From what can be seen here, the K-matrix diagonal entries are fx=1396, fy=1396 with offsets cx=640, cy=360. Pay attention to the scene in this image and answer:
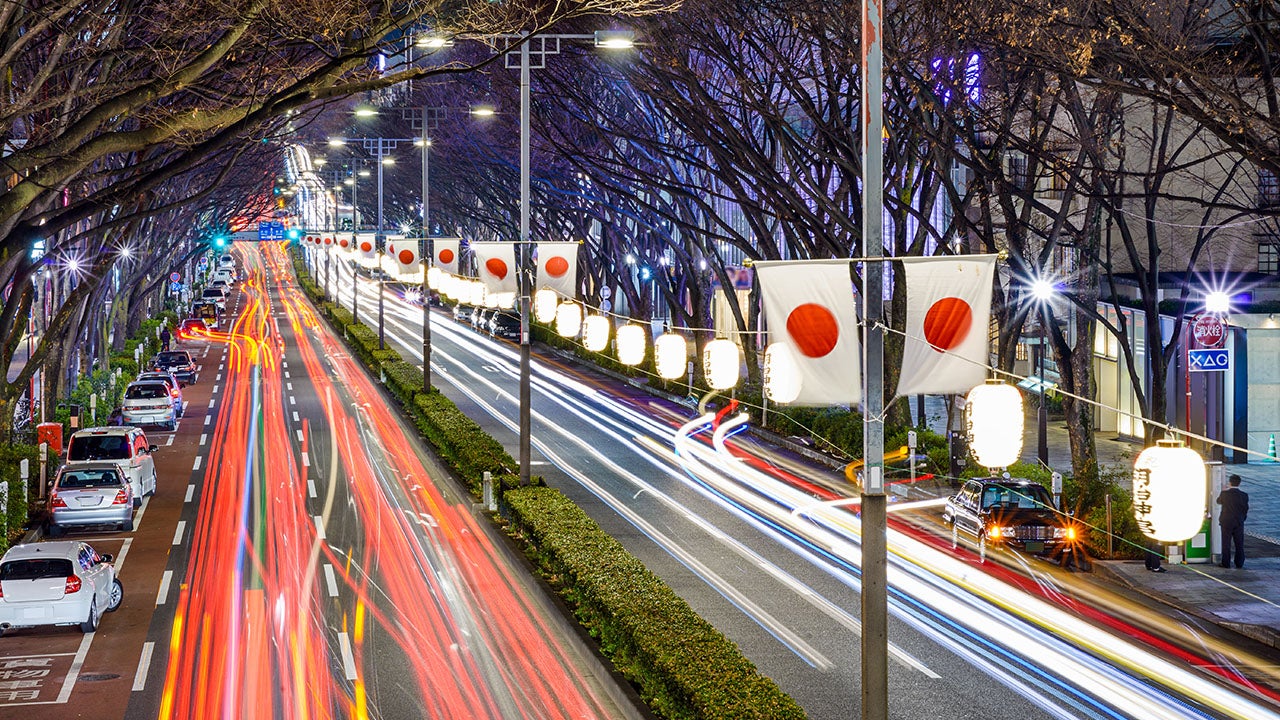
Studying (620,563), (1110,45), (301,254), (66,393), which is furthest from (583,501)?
(301,254)

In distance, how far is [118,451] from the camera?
30719 millimetres

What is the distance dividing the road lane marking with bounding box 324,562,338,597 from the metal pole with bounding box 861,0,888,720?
12926 mm

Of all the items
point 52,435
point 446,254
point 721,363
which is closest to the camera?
point 721,363

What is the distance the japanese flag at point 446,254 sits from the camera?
33.7m

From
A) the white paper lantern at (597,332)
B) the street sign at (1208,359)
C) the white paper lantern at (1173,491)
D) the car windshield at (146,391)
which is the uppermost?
the white paper lantern at (597,332)

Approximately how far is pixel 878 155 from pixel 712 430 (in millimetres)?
30390

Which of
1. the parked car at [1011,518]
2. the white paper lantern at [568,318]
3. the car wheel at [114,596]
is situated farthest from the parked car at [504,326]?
the car wheel at [114,596]

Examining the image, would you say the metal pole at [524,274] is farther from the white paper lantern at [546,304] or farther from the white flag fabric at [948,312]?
the white flag fabric at [948,312]

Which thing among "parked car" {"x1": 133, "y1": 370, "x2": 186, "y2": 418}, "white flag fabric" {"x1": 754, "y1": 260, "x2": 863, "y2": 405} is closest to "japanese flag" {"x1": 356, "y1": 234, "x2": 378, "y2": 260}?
"parked car" {"x1": 133, "y1": 370, "x2": 186, "y2": 418}

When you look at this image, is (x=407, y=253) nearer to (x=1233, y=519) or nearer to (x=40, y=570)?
(x=40, y=570)

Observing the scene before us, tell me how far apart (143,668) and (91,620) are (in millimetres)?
2178

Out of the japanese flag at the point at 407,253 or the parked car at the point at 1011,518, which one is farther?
the japanese flag at the point at 407,253

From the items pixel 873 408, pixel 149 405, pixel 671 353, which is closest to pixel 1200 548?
pixel 671 353

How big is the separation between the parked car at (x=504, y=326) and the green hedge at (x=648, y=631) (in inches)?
1889
